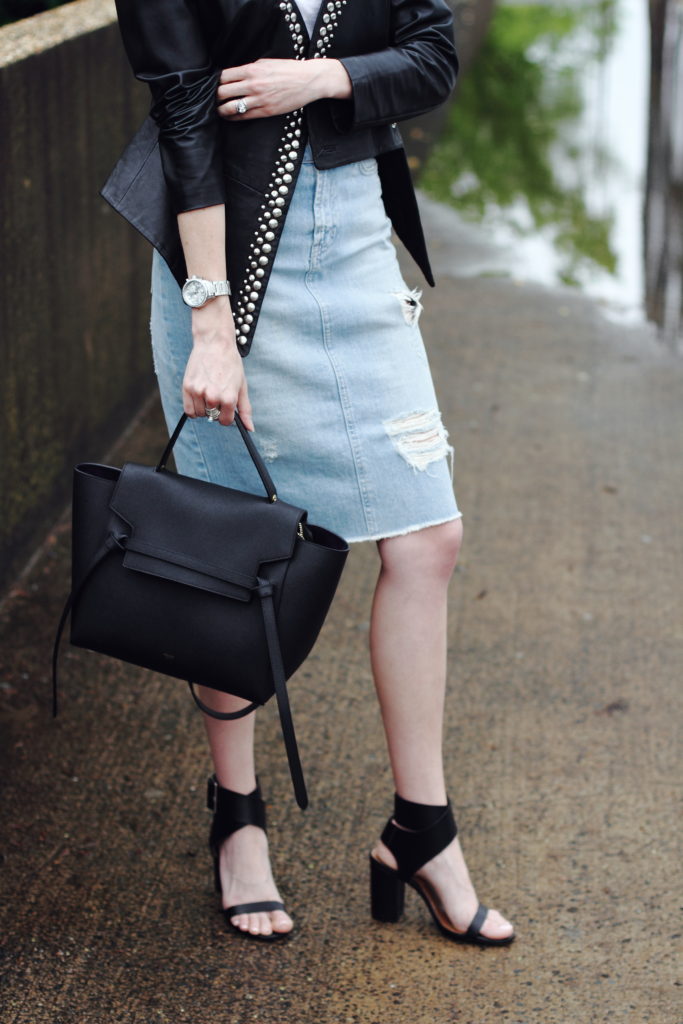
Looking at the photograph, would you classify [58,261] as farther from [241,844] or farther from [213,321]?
[241,844]

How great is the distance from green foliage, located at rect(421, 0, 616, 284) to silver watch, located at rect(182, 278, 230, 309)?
5206mm

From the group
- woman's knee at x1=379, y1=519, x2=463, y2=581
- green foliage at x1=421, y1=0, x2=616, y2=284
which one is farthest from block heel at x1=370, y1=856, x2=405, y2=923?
green foliage at x1=421, y1=0, x2=616, y2=284

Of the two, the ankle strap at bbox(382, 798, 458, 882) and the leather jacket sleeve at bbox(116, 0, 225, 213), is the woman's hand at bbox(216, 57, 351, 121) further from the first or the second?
the ankle strap at bbox(382, 798, 458, 882)

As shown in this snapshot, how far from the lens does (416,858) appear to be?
2.64 m

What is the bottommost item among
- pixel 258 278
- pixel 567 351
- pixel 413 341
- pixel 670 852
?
pixel 567 351

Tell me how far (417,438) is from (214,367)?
0.41m

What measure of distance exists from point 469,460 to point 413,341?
258 centimetres

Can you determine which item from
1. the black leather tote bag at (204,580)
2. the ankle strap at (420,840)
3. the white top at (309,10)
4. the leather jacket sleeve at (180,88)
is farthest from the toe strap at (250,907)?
the white top at (309,10)

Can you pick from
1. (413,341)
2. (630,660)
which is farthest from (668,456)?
(413,341)

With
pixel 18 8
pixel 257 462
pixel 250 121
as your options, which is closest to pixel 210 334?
pixel 257 462

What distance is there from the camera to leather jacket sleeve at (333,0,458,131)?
7.61 feet

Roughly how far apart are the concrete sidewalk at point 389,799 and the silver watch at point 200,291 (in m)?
1.27

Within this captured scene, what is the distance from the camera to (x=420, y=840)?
2633 mm

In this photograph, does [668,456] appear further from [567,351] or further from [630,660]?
[630,660]
